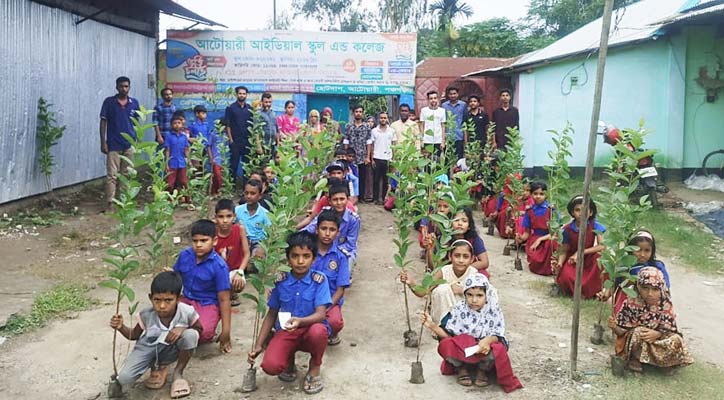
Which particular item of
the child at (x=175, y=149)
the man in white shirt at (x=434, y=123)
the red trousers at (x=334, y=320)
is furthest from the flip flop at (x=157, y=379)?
the man in white shirt at (x=434, y=123)

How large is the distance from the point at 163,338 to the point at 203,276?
64cm

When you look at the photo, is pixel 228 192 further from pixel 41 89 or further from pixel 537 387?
pixel 537 387

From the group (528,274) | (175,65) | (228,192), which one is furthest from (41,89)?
(528,274)

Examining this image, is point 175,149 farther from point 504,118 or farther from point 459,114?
A: point 504,118

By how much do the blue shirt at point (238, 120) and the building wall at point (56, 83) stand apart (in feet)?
7.95

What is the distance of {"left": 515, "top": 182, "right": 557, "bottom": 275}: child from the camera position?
21.8 feet

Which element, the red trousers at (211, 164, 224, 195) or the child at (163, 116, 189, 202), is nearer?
the child at (163, 116, 189, 202)

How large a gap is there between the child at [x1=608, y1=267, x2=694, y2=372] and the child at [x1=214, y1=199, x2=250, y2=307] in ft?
9.04

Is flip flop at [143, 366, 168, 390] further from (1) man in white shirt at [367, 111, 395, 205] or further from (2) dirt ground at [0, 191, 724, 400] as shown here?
(1) man in white shirt at [367, 111, 395, 205]

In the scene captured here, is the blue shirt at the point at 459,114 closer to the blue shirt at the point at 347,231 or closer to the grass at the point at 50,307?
the blue shirt at the point at 347,231

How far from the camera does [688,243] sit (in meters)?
7.92

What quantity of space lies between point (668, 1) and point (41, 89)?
37.7ft

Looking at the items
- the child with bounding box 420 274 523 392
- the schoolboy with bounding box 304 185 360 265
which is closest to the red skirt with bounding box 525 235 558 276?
the schoolboy with bounding box 304 185 360 265

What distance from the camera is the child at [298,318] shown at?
3.96 m
